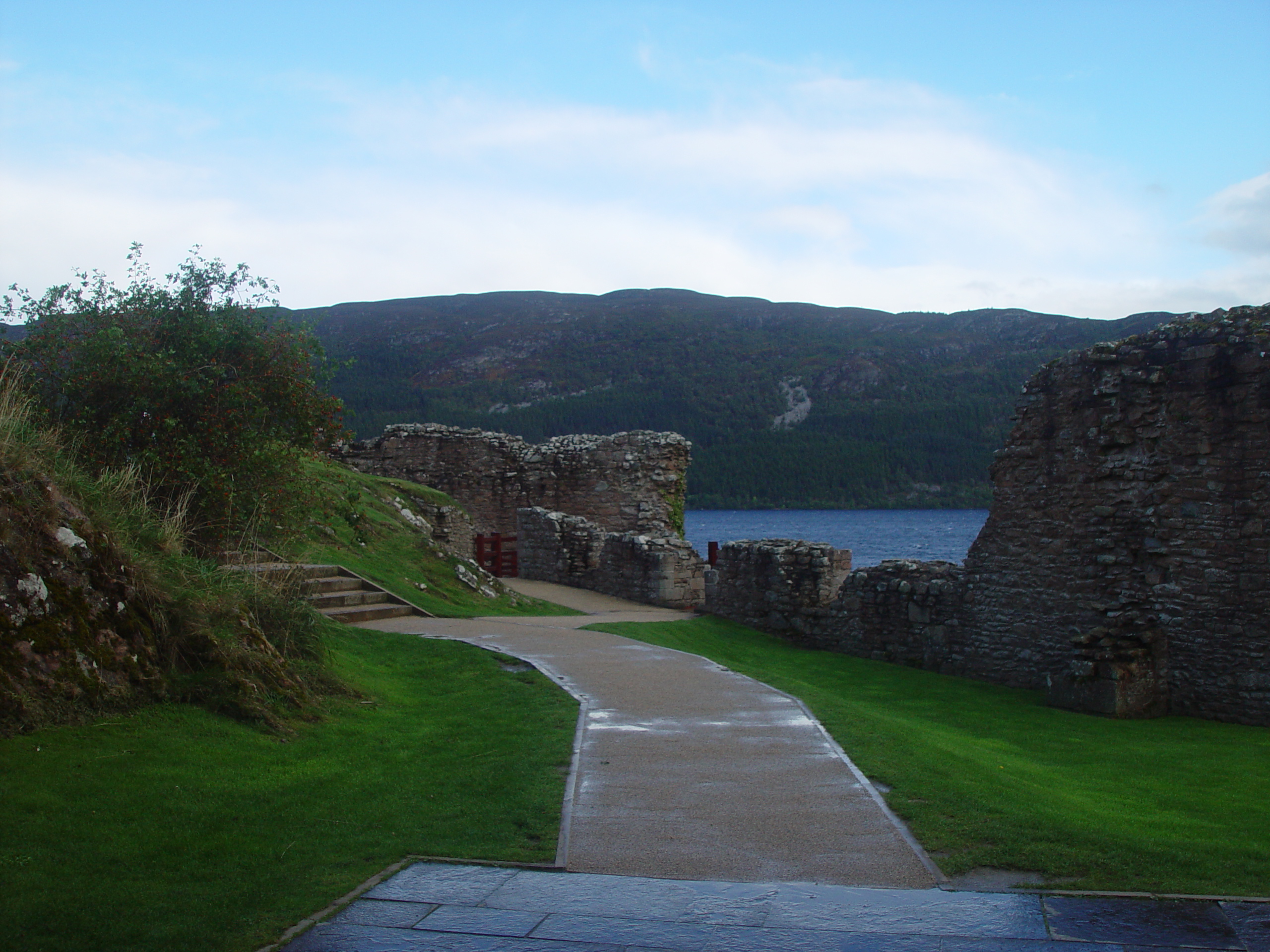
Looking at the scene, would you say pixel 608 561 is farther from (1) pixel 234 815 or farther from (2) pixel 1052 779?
(1) pixel 234 815

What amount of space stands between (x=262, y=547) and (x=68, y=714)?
519 centimetres

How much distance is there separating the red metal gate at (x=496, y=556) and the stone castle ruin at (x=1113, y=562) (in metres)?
9.41

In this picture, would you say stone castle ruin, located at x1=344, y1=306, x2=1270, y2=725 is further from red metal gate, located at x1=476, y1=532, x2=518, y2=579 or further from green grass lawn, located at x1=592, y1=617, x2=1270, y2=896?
red metal gate, located at x1=476, y1=532, x2=518, y2=579

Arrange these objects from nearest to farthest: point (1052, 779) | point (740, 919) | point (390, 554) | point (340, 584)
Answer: point (740, 919) < point (1052, 779) < point (340, 584) < point (390, 554)

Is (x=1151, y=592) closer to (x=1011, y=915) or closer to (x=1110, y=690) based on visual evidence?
(x=1110, y=690)

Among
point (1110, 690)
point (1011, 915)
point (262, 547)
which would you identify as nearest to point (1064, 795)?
point (1011, 915)

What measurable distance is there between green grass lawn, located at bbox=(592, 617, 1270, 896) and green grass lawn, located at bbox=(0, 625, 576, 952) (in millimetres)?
2479

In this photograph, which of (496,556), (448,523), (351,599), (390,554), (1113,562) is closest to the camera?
(1113,562)

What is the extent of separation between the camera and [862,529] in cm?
9419

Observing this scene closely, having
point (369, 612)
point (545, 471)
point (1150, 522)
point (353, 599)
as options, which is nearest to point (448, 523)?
point (545, 471)

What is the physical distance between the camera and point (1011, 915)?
4.59m

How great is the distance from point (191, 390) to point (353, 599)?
15.4 feet

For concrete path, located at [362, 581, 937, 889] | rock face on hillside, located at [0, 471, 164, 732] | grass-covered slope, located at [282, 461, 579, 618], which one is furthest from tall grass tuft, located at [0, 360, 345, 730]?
grass-covered slope, located at [282, 461, 579, 618]

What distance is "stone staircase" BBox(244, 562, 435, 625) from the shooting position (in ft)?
46.8
